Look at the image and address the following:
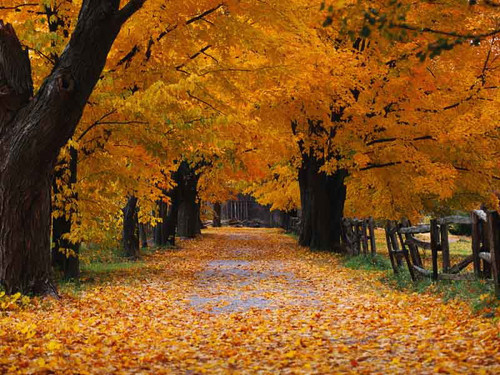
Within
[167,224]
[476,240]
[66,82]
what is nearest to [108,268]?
[66,82]

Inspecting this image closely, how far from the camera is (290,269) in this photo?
19.1m

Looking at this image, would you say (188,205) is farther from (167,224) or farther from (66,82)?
(66,82)

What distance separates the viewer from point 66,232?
49.6 ft

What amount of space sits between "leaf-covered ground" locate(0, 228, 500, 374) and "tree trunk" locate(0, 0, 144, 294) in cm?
94

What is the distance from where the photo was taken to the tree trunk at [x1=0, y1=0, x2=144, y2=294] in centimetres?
1000

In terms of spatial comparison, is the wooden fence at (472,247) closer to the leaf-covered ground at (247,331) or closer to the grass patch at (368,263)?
the leaf-covered ground at (247,331)

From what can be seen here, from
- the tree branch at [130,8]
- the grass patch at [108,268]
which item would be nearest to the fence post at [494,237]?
the tree branch at [130,8]

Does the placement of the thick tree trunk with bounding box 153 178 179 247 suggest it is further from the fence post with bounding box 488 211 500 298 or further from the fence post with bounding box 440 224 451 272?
the fence post with bounding box 488 211 500 298

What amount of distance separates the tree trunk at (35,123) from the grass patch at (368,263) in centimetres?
879

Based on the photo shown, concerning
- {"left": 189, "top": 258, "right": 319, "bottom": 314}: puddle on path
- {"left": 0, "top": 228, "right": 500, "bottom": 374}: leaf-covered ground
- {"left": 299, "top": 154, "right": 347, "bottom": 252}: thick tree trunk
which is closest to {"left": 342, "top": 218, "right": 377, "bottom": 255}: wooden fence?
{"left": 299, "top": 154, "right": 347, "bottom": 252}: thick tree trunk

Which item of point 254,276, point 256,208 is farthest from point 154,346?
point 256,208

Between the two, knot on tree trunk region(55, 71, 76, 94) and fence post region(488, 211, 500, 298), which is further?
knot on tree trunk region(55, 71, 76, 94)

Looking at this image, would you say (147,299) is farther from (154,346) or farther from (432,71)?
(432,71)

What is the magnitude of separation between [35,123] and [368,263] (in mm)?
10716
